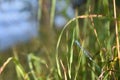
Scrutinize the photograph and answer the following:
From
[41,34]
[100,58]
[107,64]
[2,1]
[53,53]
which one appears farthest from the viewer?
[41,34]

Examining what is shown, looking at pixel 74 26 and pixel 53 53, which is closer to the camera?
pixel 74 26

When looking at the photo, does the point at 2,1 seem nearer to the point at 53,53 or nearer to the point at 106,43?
the point at 53,53

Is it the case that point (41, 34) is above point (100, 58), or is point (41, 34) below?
below

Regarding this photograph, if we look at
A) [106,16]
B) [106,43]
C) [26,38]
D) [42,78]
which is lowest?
[26,38]

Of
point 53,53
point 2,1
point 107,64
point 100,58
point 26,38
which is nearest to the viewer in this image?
point 107,64

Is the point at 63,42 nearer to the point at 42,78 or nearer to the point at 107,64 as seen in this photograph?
the point at 42,78

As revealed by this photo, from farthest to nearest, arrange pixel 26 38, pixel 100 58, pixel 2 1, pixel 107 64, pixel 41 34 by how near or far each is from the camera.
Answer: pixel 26 38, pixel 41 34, pixel 2 1, pixel 100 58, pixel 107 64

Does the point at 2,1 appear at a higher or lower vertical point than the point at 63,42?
higher

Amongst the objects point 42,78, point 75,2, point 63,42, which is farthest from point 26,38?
point 42,78

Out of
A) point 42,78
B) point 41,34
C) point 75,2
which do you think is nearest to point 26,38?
point 41,34
